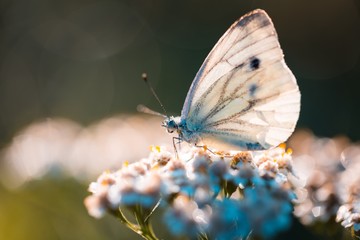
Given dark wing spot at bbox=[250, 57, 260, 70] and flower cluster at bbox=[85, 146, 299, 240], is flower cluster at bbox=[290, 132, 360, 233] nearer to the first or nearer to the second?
flower cluster at bbox=[85, 146, 299, 240]

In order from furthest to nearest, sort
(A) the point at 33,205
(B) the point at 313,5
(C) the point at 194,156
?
(B) the point at 313,5, (A) the point at 33,205, (C) the point at 194,156

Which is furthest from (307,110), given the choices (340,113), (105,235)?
(105,235)

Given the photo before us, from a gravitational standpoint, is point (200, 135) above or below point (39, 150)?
below

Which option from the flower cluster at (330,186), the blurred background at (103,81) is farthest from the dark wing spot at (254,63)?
the blurred background at (103,81)

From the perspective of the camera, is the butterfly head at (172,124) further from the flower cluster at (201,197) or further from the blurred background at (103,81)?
the blurred background at (103,81)

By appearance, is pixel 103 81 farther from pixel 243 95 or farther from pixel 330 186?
pixel 330 186

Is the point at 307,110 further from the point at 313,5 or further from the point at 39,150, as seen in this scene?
the point at 39,150
